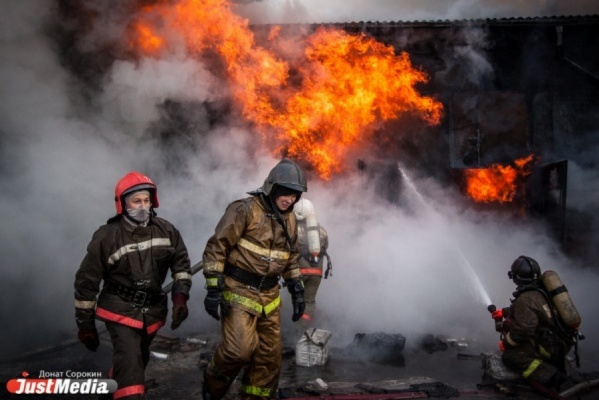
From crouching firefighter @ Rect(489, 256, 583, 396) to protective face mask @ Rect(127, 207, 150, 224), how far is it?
12.3ft

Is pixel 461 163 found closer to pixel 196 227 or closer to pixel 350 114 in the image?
pixel 350 114

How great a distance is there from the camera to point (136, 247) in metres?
3.42

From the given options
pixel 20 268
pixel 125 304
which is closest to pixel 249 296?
pixel 125 304

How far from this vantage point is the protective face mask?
11.3ft

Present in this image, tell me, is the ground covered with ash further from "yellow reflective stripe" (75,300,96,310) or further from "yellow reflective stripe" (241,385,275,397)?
"yellow reflective stripe" (75,300,96,310)

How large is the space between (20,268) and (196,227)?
11.0 feet

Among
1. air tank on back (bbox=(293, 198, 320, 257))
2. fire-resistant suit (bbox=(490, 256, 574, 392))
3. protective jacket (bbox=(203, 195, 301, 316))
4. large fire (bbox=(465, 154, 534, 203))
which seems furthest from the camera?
large fire (bbox=(465, 154, 534, 203))

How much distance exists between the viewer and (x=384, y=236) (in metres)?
9.07

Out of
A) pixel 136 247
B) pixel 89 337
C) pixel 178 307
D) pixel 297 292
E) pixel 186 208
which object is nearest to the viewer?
pixel 89 337

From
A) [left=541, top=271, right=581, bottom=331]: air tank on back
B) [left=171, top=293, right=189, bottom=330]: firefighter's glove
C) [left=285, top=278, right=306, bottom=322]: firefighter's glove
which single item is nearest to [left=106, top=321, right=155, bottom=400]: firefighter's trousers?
[left=171, top=293, right=189, bottom=330]: firefighter's glove

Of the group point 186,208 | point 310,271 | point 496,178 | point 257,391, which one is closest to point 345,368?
point 310,271

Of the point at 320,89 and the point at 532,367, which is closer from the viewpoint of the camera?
the point at 532,367

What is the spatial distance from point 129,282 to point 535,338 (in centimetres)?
400

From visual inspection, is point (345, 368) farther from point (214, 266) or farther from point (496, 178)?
point (496, 178)
